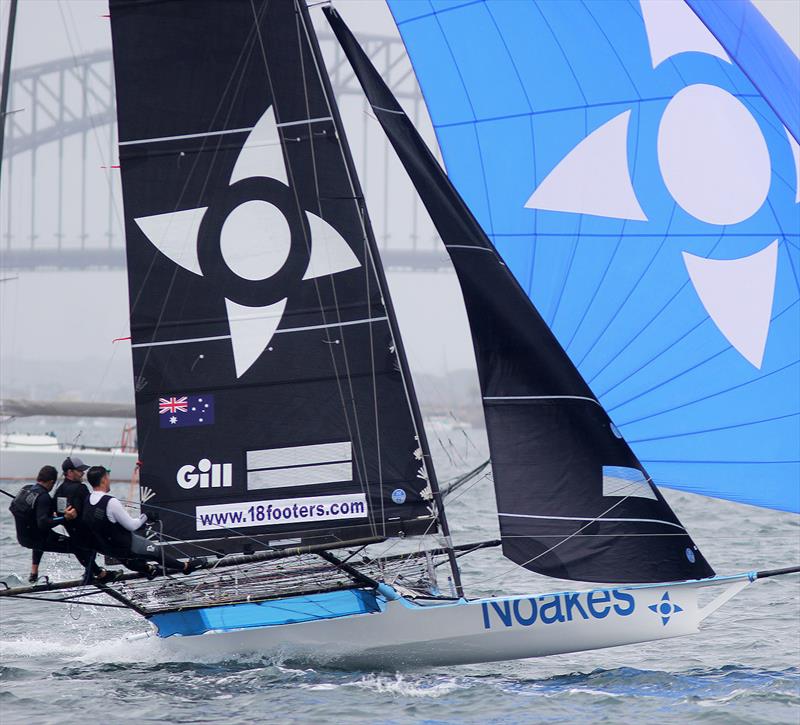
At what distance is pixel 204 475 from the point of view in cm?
570

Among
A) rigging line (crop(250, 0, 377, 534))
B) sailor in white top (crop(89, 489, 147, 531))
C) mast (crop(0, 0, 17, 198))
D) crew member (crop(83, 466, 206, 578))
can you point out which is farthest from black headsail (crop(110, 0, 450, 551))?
mast (crop(0, 0, 17, 198))

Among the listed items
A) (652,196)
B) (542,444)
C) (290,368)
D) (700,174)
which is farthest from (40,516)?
(700,174)

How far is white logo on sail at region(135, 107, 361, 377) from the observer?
5641mm

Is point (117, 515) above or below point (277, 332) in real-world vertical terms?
below

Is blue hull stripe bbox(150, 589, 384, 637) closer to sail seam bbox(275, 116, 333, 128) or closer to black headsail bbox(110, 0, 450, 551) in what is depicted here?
black headsail bbox(110, 0, 450, 551)

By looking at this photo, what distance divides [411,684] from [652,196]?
7.94 ft

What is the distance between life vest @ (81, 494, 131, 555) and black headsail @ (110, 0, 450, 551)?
22 centimetres

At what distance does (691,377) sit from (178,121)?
247 cm

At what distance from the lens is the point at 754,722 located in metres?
4.64

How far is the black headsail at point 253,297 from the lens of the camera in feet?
18.4

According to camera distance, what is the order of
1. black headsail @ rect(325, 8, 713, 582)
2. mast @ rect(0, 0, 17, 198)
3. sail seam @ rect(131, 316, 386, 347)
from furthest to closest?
1. mast @ rect(0, 0, 17, 198)
2. sail seam @ rect(131, 316, 386, 347)
3. black headsail @ rect(325, 8, 713, 582)

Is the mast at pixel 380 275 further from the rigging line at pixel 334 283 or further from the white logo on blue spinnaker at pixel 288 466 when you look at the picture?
the white logo on blue spinnaker at pixel 288 466

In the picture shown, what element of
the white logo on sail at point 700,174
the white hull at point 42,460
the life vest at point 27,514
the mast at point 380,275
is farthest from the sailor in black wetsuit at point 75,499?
the white hull at point 42,460

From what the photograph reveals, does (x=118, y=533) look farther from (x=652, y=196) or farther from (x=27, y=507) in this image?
(x=652, y=196)
